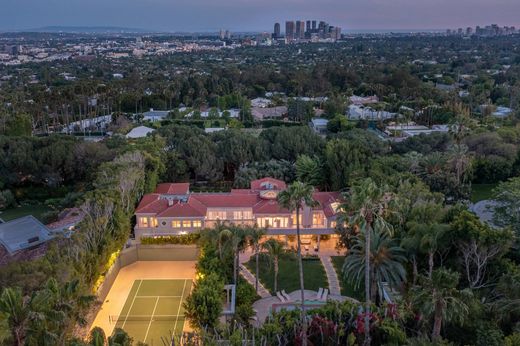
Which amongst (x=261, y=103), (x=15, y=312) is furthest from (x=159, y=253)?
(x=261, y=103)

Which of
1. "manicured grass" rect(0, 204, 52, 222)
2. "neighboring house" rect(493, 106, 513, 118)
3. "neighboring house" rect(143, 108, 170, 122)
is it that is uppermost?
"neighboring house" rect(493, 106, 513, 118)

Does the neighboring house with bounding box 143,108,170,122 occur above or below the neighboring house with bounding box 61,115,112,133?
above

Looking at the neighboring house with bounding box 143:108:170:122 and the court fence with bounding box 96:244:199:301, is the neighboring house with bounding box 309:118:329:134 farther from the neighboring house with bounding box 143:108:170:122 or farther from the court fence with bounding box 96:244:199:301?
the court fence with bounding box 96:244:199:301

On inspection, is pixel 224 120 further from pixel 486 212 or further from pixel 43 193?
pixel 486 212

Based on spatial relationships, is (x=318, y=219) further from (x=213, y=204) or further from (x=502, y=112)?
(x=502, y=112)

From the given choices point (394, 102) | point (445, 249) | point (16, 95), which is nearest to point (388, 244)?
point (445, 249)

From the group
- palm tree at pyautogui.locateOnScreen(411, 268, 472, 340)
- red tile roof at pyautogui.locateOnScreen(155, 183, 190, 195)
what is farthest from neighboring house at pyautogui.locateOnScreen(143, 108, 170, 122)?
palm tree at pyautogui.locateOnScreen(411, 268, 472, 340)
